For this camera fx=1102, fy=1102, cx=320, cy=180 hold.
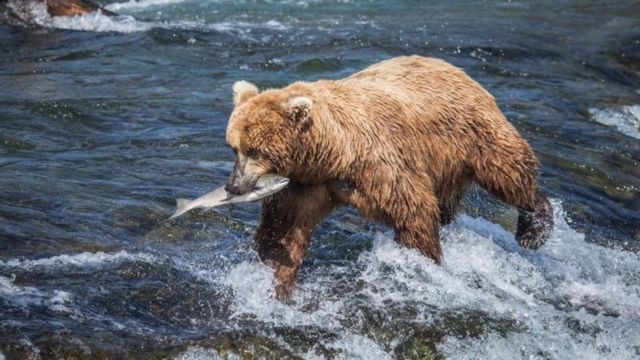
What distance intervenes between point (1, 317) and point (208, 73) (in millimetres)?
7756

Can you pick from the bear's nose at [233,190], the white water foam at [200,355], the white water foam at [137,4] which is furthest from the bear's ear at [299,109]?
the white water foam at [137,4]

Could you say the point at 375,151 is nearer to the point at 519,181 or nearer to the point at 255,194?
the point at 255,194

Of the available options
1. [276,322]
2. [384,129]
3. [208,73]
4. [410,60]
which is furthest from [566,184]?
[208,73]

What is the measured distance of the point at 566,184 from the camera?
941 centimetres

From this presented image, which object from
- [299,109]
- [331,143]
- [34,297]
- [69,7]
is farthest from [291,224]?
[69,7]

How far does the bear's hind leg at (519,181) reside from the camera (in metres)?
7.22

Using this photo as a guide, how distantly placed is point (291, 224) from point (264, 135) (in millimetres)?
730

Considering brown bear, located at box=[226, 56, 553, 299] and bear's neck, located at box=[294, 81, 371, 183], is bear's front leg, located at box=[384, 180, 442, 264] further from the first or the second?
bear's neck, located at box=[294, 81, 371, 183]

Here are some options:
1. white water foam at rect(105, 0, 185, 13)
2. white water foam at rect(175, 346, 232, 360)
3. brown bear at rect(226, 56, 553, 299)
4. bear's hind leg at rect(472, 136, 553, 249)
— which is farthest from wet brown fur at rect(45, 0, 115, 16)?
white water foam at rect(175, 346, 232, 360)

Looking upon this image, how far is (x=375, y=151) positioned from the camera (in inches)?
249

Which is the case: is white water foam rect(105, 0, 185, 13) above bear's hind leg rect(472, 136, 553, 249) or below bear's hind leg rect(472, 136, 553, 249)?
below

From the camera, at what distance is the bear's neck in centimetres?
607

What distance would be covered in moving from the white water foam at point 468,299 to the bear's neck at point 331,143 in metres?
0.63

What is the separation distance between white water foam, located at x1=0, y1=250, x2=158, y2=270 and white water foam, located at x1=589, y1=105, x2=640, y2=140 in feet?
21.1
